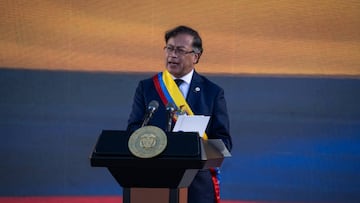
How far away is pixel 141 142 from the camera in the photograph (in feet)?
7.21

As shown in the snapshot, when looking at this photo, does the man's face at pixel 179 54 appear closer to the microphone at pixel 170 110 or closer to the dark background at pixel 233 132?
the microphone at pixel 170 110

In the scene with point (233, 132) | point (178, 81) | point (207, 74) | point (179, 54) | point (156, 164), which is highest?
point (179, 54)

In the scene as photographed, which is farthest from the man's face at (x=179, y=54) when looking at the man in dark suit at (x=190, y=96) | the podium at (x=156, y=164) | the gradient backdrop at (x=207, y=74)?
the gradient backdrop at (x=207, y=74)

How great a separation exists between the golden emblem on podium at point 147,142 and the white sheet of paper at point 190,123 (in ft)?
0.65

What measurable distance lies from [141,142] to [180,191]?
0.22 m

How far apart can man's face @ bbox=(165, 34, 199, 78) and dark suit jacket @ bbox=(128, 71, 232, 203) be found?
0.22 feet

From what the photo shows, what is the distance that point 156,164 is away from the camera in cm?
217

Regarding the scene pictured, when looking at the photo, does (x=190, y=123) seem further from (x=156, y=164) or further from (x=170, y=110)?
(x=156, y=164)

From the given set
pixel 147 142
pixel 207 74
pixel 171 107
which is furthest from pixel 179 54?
pixel 207 74

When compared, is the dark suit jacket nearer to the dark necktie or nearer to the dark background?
the dark necktie

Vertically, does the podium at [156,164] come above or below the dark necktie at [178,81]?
below

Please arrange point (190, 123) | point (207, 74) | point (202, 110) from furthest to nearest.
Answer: point (207, 74)
point (202, 110)
point (190, 123)

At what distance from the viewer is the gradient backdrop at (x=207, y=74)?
4578 mm

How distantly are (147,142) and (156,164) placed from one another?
77mm
